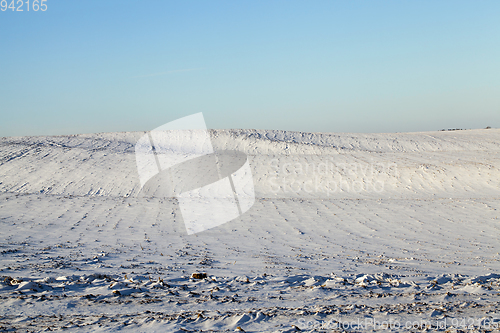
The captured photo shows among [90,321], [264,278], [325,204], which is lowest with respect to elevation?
→ [325,204]

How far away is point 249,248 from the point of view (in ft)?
29.5

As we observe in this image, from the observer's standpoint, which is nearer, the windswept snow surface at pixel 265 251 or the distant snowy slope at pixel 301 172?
the windswept snow surface at pixel 265 251

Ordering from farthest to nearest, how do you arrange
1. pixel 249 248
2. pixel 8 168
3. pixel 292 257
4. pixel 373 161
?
pixel 373 161, pixel 8 168, pixel 249 248, pixel 292 257

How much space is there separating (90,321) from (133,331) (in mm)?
611

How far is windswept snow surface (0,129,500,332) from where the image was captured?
14.3ft

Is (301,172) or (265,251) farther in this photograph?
(301,172)

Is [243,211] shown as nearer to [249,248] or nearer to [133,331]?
[249,248]

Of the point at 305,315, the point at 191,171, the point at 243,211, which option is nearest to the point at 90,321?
the point at 305,315

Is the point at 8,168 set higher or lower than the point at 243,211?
higher

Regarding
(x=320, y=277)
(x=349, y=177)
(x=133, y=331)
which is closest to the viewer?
(x=133, y=331)

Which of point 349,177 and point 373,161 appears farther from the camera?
point 373,161

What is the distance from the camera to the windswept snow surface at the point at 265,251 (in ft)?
14.3

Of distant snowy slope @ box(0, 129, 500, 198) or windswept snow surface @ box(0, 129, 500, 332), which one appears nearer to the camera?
windswept snow surface @ box(0, 129, 500, 332)

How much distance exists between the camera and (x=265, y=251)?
864 cm
